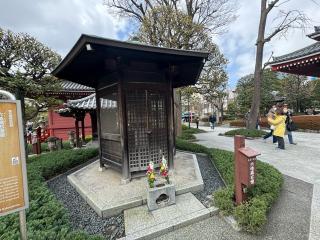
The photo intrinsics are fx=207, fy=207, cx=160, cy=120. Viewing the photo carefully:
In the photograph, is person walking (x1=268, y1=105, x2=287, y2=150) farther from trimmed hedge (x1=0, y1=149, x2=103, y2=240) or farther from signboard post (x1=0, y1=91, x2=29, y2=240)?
signboard post (x1=0, y1=91, x2=29, y2=240)

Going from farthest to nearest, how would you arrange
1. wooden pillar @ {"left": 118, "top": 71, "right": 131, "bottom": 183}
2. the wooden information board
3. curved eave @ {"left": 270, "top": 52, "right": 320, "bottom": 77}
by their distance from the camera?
curved eave @ {"left": 270, "top": 52, "right": 320, "bottom": 77} < wooden pillar @ {"left": 118, "top": 71, "right": 131, "bottom": 183} < the wooden information board

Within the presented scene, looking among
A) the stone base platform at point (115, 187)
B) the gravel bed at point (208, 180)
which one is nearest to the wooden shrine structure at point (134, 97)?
the stone base platform at point (115, 187)

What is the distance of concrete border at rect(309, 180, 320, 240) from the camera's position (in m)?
3.00

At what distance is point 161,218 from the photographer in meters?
3.46

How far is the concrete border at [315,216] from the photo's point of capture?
118 inches

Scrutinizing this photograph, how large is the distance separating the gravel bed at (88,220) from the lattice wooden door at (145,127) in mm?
1390

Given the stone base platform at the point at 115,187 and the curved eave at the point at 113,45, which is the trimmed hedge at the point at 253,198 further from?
the curved eave at the point at 113,45

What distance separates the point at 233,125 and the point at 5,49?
26.7m

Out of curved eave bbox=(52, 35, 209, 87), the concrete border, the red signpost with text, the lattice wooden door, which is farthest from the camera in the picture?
the lattice wooden door

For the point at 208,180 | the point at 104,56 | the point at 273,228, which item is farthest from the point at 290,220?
the point at 104,56

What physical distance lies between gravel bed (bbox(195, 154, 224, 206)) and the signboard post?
9.88 feet

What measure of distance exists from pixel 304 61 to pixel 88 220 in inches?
316

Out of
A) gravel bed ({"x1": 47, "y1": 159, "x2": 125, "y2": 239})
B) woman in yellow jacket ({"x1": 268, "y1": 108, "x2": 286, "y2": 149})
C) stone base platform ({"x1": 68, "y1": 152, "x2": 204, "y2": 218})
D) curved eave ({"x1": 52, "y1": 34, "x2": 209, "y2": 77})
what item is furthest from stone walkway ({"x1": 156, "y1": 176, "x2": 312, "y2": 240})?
woman in yellow jacket ({"x1": 268, "y1": 108, "x2": 286, "y2": 149})

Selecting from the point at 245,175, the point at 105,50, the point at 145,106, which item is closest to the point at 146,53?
the point at 105,50
